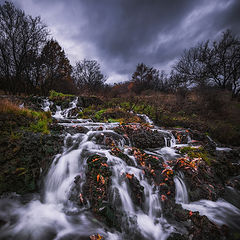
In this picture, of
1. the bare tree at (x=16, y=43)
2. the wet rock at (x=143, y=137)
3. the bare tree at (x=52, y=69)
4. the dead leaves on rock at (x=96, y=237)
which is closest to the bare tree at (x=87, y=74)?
the bare tree at (x=52, y=69)

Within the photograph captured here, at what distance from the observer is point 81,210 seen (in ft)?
8.20

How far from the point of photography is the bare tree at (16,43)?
12487 millimetres

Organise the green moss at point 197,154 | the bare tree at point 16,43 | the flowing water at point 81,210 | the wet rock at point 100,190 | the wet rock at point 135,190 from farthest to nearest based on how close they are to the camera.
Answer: the bare tree at point 16,43
the green moss at point 197,154
the wet rock at point 135,190
the wet rock at point 100,190
the flowing water at point 81,210

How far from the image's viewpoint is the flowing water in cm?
215

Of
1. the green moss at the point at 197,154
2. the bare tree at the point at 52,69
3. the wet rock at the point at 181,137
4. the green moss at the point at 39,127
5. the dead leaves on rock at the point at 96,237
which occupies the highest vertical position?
the bare tree at the point at 52,69

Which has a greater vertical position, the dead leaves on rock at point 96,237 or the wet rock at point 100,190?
the wet rock at point 100,190

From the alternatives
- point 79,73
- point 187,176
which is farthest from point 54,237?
point 79,73

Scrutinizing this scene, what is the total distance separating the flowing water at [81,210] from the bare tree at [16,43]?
17.3 metres

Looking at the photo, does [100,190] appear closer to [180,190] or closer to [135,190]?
[135,190]

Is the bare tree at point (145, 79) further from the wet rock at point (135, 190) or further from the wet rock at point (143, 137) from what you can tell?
the wet rock at point (135, 190)

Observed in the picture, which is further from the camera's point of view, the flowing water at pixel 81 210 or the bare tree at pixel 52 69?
the bare tree at pixel 52 69

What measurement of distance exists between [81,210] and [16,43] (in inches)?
767

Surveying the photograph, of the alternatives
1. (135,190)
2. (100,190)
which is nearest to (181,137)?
(135,190)

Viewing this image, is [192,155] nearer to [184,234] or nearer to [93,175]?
[184,234]
